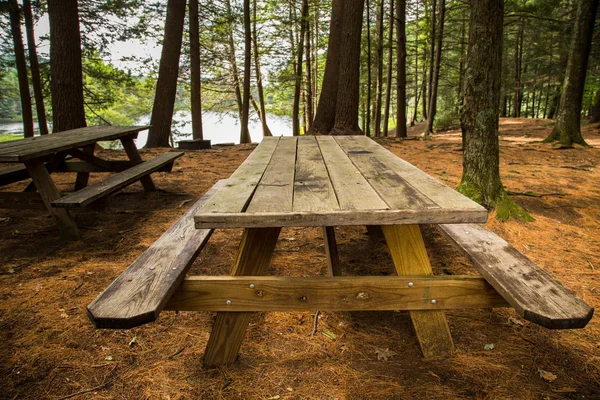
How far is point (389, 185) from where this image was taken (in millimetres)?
1763

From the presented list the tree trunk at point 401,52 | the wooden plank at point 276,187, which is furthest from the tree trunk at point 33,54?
the wooden plank at point 276,187

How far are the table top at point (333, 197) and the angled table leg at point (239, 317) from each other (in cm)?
28

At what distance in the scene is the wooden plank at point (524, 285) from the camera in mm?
1232

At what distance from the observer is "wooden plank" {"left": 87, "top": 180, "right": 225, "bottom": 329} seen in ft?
4.10

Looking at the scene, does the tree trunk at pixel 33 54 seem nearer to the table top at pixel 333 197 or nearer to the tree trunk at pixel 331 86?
the tree trunk at pixel 331 86

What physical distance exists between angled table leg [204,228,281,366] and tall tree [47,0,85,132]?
23.6ft

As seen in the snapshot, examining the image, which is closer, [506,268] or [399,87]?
[506,268]

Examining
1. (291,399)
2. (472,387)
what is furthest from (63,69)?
(472,387)

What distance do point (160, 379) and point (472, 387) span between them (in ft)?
4.85

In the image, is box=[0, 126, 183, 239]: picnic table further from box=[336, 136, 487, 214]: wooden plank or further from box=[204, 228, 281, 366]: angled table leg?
box=[336, 136, 487, 214]: wooden plank

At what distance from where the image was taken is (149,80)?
14.7m

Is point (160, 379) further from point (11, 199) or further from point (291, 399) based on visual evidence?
point (11, 199)

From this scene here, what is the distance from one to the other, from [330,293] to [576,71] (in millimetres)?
8999

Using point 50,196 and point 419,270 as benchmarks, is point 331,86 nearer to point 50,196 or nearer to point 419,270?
point 50,196
